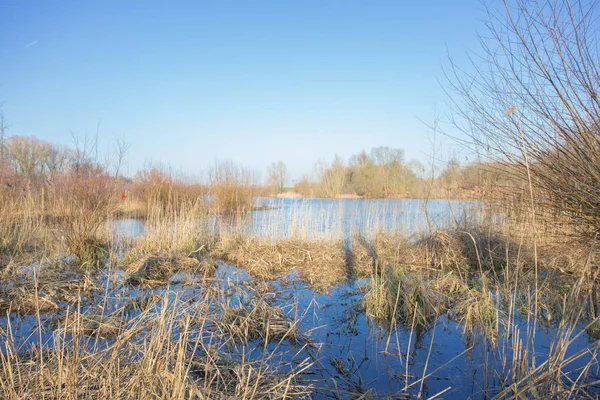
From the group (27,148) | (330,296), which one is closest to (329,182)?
(330,296)

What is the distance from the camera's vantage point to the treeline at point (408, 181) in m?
4.59

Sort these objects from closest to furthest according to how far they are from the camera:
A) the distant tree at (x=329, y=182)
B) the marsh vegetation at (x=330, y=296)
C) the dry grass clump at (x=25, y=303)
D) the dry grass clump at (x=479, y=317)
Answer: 1. the marsh vegetation at (x=330, y=296)
2. the dry grass clump at (x=479, y=317)
3. the dry grass clump at (x=25, y=303)
4. the distant tree at (x=329, y=182)

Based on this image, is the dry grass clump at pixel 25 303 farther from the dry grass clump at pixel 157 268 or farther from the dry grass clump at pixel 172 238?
the dry grass clump at pixel 172 238

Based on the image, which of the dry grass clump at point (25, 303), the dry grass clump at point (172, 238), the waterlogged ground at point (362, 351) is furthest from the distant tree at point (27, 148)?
the waterlogged ground at point (362, 351)

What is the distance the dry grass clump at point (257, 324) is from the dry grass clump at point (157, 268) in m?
1.31

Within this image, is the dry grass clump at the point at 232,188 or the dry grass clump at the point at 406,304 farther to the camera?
the dry grass clump at the point at 232,188

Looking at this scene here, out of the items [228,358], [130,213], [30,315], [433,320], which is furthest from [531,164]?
[130,213]

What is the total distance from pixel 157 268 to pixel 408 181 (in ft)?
19.4

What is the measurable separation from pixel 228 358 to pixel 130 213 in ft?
48.1

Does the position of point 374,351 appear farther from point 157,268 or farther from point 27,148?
point 27,148

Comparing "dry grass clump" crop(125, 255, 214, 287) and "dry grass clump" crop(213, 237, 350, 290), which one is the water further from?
"dry grass clump" crop(213, 237, 350, 290)

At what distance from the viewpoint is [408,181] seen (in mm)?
8164

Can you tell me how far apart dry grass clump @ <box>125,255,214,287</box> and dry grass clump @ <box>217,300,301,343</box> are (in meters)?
1.31

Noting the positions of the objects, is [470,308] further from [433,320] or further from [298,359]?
[298,359]
